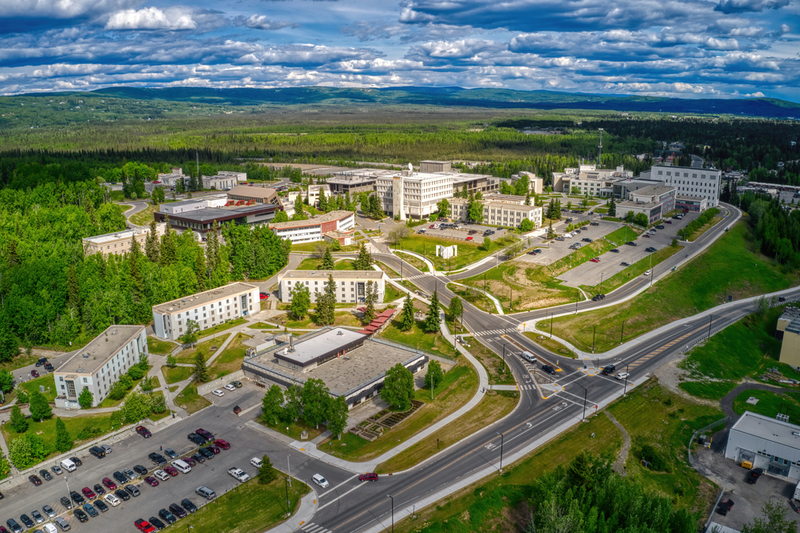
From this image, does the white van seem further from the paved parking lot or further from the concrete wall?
the concrete wall

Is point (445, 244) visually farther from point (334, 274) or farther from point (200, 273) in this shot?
point (200, 273)

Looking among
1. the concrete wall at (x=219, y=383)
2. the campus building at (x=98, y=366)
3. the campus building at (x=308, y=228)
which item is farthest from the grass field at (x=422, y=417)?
the campus building at (x=308, y=228)

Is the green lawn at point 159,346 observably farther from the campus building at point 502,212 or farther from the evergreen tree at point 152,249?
the campus building at point 502,212

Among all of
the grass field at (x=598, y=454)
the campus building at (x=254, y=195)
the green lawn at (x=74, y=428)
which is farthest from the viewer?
the campus building at (x=254, y=195)

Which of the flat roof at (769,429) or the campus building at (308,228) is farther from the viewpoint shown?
the campus building at (308,228)

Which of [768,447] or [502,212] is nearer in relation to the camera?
[768,447]

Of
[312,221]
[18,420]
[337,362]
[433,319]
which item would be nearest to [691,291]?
[433,319]

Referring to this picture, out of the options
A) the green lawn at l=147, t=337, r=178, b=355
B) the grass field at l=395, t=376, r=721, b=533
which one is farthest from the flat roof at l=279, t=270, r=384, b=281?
the grass field at l=395, t=376, r=721, b=533
